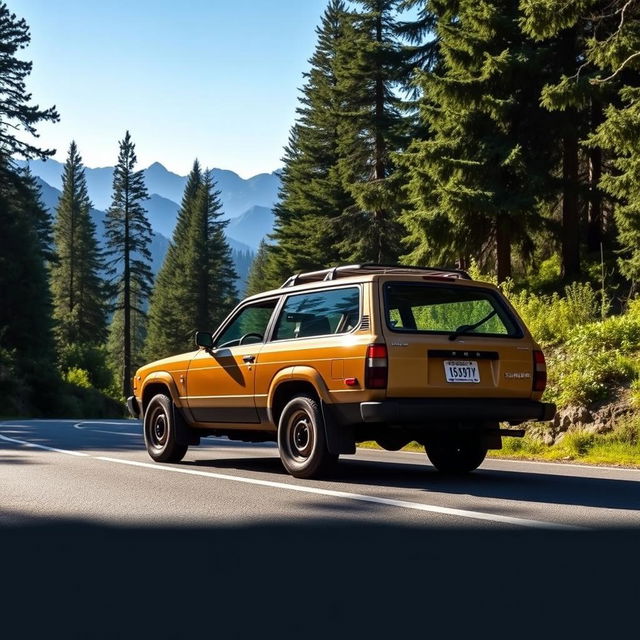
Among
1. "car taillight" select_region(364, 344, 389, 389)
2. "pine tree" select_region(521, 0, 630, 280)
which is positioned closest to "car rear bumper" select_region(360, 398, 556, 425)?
"car taillight" select_region(364, 344, 389, 389)

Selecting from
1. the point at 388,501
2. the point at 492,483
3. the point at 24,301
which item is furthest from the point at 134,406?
the point at 24,301

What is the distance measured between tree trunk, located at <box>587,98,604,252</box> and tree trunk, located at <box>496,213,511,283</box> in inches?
117

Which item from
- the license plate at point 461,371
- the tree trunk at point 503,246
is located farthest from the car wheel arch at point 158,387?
the tree trunk at point 503,246

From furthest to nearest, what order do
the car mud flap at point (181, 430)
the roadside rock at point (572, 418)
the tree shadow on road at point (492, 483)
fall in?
the roadside rock at point (572, 418) → the car mud flap at point (181, 430) → the tree shadow on road at point (492, 483)

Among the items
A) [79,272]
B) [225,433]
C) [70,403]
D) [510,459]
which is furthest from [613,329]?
[79,272]

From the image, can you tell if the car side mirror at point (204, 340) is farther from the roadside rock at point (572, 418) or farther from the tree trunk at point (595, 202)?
the tree trunk at point (595, 202)

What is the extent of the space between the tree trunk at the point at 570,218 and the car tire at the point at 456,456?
16.2 m

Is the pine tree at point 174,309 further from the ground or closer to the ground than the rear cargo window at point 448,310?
further from the ground

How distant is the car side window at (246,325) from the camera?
35.1 feet

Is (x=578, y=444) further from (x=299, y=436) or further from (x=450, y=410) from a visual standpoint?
(x=299, y=436)

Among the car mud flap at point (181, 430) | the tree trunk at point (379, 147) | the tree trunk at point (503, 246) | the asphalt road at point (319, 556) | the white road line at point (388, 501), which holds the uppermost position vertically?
the tree trunk at point (379, 147)

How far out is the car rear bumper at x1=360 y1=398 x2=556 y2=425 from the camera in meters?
8.46

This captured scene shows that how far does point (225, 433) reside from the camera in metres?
11.1

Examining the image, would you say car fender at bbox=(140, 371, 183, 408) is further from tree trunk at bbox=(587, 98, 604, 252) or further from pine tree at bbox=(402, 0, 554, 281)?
tree trunk at bbox=(587, 98, 604, 252)
